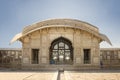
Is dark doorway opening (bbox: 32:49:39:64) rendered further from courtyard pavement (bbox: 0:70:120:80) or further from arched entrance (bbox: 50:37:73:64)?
courtyard pavement (bbox: 0:70:120:80)

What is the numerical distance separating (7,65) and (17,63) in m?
1.17

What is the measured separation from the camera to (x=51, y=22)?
27422mm

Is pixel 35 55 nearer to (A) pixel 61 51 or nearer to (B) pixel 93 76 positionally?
(A) pixel 61 51

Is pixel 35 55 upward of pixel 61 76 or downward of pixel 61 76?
upward

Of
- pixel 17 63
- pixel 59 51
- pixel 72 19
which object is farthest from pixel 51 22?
pixel 17 63

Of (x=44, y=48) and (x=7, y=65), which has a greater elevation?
(x=44, y=48)

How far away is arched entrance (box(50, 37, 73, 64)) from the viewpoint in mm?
29984

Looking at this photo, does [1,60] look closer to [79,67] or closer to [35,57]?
[35,57]

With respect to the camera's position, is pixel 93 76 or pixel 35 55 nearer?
pixel 93 76

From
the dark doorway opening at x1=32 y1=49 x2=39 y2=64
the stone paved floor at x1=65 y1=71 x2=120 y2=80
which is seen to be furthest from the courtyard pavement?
the dark doorway opening at x1=32 y1=49 x2=39 y2=64

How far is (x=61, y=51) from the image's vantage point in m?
30.0

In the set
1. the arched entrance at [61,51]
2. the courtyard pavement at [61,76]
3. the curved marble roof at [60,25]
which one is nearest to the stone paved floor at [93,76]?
the courtyard pavement at [61,76]

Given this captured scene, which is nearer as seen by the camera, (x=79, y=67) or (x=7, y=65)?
(x=79, y=67)

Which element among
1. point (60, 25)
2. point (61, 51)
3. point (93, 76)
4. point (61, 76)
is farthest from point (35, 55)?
point (93, 76)
